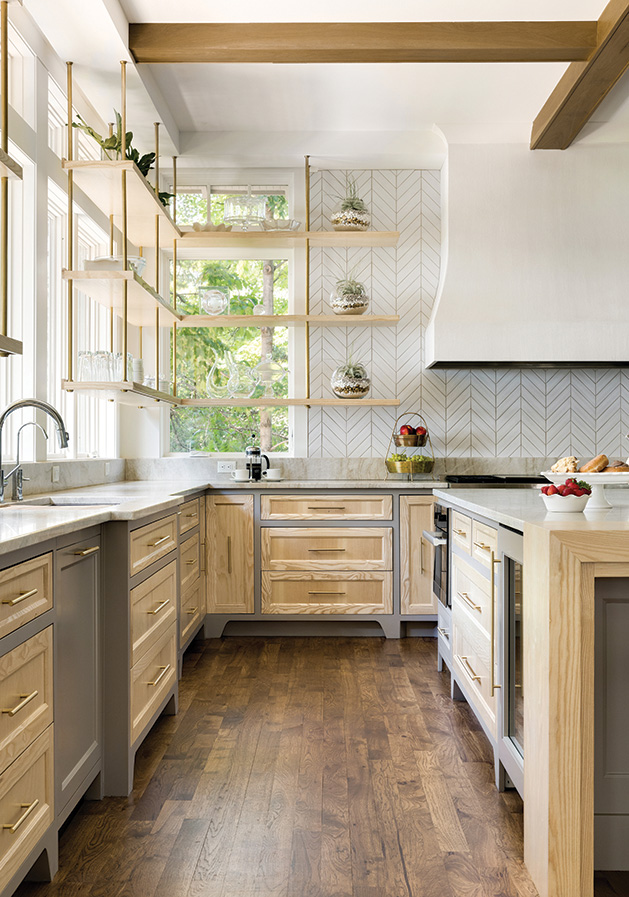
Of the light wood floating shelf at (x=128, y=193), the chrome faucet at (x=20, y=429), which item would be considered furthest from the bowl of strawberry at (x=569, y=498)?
the light wood floating shelf at (x=128, y=193)

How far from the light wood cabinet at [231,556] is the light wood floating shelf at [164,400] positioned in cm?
67

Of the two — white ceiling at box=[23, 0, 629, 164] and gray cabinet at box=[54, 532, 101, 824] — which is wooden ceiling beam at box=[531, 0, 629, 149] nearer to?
white ceiling at box=[23, 0, 629, 164]

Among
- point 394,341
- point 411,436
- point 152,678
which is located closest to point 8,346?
point 152,678

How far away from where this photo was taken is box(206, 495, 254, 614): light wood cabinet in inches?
156

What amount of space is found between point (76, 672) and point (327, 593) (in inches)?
88.2

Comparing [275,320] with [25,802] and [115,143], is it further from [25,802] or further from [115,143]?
[25,802]

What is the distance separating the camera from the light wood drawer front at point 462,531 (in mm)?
2594

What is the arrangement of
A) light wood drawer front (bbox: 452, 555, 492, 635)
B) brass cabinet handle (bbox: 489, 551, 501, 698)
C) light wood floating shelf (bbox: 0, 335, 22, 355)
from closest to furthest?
light wood floating shelf (bbox: 0, 335, 22, 355) < brass cabinet handle (bbox: 489, 551, 501, 698) < light wood drawer front (bbox: 452, 555, 492, 635)

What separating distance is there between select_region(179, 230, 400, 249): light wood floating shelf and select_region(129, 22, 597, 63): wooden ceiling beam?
114cm

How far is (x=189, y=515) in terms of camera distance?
11.6ft

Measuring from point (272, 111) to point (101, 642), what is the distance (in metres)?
3.29

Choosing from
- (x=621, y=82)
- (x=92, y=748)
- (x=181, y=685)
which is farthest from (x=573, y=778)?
(x=621, y=82)

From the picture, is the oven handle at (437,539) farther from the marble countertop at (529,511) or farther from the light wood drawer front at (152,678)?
the light wood drawer front at (152,678)

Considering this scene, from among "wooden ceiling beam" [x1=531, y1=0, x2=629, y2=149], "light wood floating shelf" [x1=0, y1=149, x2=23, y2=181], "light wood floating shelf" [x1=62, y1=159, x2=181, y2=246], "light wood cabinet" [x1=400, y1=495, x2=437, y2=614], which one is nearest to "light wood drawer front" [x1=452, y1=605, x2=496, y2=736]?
"light wood cabinet" [x1=400, y1=495, x2=437, y2=614]
